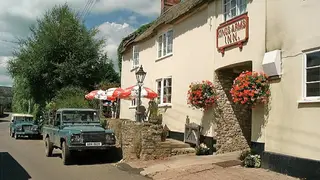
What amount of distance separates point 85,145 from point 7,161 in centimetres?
364

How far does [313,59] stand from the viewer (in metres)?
9.70

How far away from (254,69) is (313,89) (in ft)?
8.58

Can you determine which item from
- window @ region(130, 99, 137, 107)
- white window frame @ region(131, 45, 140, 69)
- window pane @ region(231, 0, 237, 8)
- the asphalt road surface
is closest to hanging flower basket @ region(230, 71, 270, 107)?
window pane @ region(231, 0, 237, 8)

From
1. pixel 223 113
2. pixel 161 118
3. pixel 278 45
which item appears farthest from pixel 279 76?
pixel 161 118

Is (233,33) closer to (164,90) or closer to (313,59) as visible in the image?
(313,59)

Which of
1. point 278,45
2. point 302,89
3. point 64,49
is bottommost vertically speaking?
point 302,89

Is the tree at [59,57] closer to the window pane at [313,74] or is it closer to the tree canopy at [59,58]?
the tree canopy at [59,58]

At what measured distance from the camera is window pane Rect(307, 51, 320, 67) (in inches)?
376

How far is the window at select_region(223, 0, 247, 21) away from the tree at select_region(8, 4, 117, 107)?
1804 centimetres

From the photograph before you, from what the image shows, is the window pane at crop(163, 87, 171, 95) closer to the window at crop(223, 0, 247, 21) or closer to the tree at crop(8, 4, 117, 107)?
the window at crop(223, 0, 247, 21)

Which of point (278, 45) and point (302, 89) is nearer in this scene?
point (302, 89)

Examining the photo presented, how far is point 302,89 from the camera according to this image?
32.5 ft

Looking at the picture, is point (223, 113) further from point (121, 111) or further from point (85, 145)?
point (121, 111)

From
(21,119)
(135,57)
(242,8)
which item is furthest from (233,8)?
(21,119)
